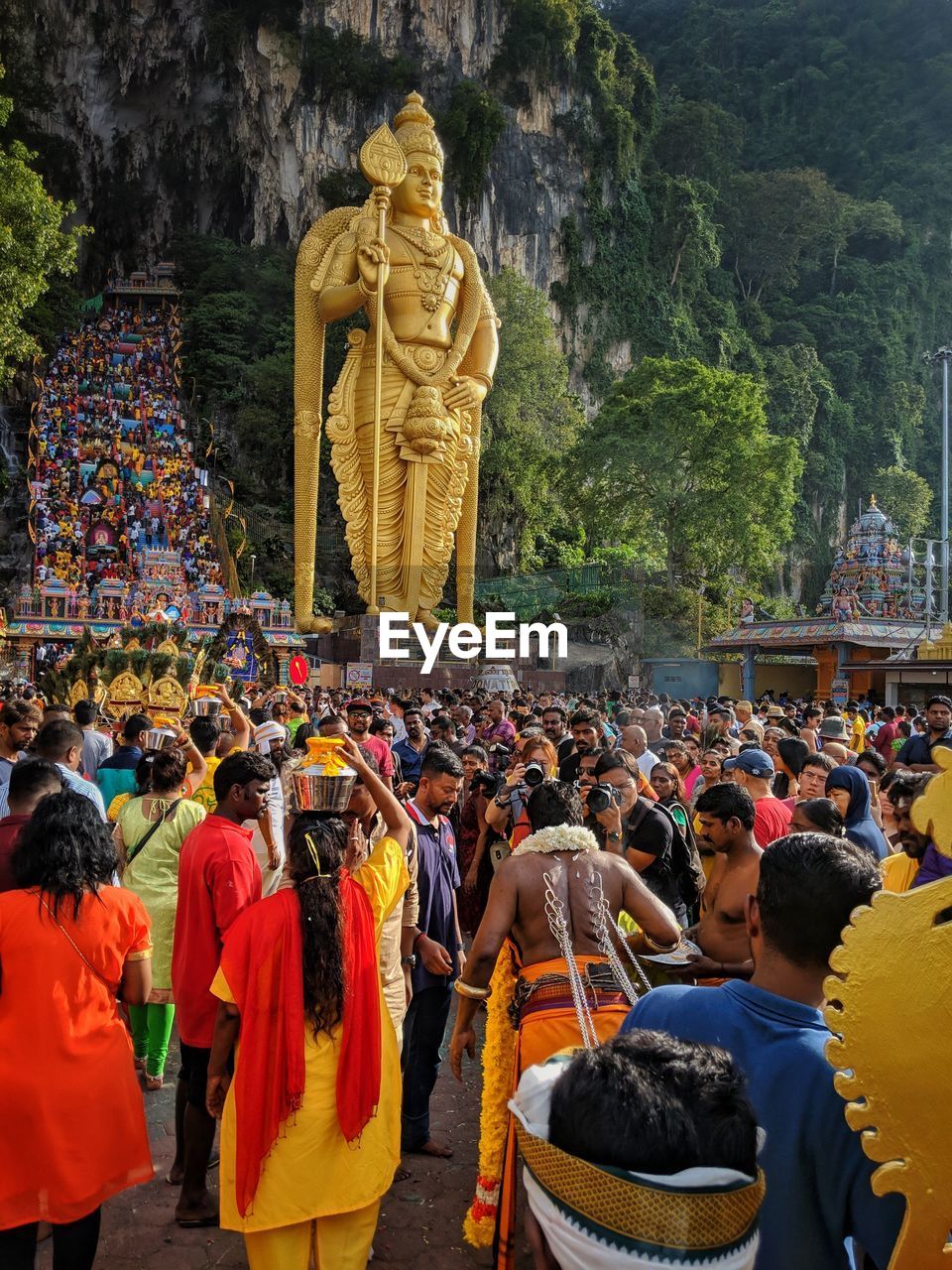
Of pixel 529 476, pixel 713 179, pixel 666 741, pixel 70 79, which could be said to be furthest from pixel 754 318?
pixel 666 741

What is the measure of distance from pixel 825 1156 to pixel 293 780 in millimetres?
1393

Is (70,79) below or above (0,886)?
above

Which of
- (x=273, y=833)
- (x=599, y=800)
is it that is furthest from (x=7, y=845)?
(x=599, y=800)

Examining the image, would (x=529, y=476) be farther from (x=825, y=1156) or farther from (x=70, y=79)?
(x=825, y=1156)

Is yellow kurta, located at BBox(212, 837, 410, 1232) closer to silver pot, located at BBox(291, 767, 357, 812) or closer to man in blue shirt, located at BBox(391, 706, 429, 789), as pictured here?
silver pot, located at BBox(291, 767, 357, 812)

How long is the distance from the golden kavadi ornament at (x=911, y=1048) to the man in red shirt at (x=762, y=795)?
271cm

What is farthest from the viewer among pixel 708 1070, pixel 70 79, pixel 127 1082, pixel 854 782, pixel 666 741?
pixel 70 79

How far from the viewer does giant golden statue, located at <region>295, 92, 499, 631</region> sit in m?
16.8

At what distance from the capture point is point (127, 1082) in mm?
2232

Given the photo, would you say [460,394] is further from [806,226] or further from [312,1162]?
[806,226]

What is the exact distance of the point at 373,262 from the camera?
53.2ft

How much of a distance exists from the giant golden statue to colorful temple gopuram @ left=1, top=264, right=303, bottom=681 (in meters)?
2.30

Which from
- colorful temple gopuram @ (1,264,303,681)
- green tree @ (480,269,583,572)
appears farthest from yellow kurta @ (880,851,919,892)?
green tree @ (480,269,583,572)

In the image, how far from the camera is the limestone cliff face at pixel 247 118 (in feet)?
95.8
